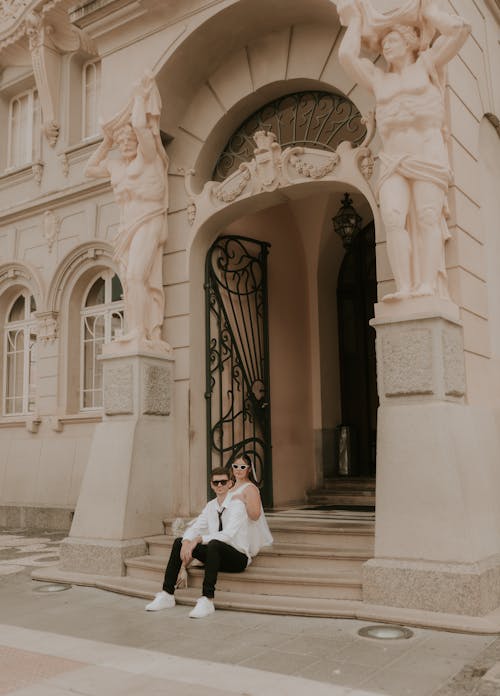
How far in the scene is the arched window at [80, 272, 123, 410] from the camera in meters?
12.1

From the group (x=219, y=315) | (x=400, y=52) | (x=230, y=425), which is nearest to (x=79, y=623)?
(x=230, y=425)

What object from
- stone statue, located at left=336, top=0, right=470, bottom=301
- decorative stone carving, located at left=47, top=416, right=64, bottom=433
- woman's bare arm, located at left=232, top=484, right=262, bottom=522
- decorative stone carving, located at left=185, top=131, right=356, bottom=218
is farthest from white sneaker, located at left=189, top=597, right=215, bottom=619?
decorative stone carving, located at left=47, top=416, right=64, bottom=433

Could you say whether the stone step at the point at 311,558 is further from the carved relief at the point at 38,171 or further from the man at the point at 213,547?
the carved relief at the point at 38,171

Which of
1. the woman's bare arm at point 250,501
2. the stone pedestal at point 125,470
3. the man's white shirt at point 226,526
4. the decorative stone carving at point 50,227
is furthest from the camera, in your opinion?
the decorative stone carving at point 50,227

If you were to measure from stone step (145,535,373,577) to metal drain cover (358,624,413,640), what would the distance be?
920 millimetres

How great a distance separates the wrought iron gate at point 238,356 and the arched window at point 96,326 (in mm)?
3011

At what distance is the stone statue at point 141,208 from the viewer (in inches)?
336

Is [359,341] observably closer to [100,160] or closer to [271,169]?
[271,169]

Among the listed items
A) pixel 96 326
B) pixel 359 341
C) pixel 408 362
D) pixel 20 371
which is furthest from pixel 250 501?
pixel 20 371

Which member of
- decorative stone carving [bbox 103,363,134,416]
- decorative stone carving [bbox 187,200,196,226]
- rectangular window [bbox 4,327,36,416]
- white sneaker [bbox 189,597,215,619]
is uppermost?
decorative stone carving [bbox 187,200,196,226]

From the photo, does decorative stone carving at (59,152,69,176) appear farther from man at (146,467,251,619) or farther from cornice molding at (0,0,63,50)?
man at (146,467,251,619)

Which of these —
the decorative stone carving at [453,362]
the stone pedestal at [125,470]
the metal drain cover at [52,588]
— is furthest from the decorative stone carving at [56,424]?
the decorative stone carving at [453,362]

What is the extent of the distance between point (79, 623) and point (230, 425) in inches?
147

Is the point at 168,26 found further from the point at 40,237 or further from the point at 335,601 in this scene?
the point at 335,601
